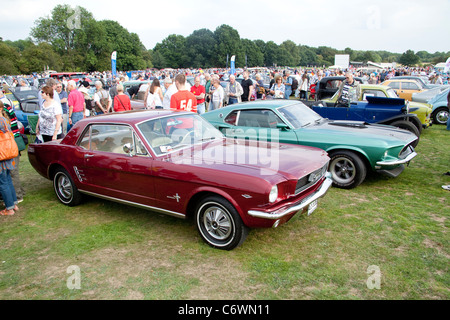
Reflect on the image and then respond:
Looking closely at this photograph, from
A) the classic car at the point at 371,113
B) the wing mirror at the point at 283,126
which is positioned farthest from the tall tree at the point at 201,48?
the wing mirror at the point at 283,126

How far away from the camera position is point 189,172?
11.8 feet

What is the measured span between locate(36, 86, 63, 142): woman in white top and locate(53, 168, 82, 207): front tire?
1.02 meters

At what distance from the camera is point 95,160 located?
14.7 ft

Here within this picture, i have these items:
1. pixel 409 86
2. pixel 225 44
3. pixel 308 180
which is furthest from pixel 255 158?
pixel 225 44

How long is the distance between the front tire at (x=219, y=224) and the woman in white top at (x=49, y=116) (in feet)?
12.4

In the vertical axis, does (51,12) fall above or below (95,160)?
above

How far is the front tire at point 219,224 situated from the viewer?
135 inches

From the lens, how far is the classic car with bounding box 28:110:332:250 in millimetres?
3328

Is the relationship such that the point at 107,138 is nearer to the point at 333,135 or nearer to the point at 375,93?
the point at 333,135

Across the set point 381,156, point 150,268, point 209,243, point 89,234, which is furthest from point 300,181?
point 89,234

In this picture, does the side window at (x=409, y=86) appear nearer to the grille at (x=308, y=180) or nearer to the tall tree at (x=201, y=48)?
the grille at (x=308, y=180)

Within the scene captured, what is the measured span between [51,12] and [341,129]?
83.2 metres
